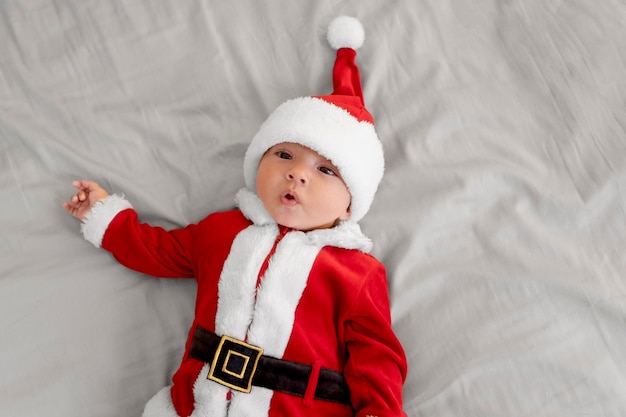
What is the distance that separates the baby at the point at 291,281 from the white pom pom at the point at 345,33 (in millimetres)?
208

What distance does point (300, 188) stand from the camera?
3.56 feet

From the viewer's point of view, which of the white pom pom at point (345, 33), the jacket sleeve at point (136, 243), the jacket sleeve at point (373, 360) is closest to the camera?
the jacket sleeve at point (373, 360)

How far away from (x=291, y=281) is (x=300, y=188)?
0.53 feet

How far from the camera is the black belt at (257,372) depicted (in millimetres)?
1049

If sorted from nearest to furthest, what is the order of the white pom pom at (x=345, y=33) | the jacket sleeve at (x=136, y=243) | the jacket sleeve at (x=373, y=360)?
the jacket sleeve at (x=373, y=360) < the jacket sleeve at (x=136, y=243) < the white pom pom at (x=345, y=33)

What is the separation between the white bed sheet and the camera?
1.13 meters

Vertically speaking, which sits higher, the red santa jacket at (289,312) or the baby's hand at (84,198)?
the baby's hand at (84,198)

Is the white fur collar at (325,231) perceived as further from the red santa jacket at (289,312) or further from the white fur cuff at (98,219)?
the white fur cuff at (98,219)

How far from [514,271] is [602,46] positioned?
541mm

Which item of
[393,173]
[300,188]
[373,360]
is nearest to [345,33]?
[393,173]

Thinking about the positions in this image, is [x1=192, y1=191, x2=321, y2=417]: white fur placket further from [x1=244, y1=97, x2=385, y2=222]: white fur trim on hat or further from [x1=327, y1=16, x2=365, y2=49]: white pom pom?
[x1=327, y1=16, x2=365, y2=49]: white pom pom

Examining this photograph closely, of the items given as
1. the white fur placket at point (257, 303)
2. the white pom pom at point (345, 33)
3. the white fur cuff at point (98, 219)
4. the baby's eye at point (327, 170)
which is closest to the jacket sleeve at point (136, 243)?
the white fur cuff at point (98, 219)

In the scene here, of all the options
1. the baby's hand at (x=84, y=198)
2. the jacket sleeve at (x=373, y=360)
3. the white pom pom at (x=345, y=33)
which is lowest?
the jacket sleeve at (x=373, y=360)

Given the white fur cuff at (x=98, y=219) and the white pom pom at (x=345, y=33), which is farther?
the white pom pom at (x=345, y=33)
